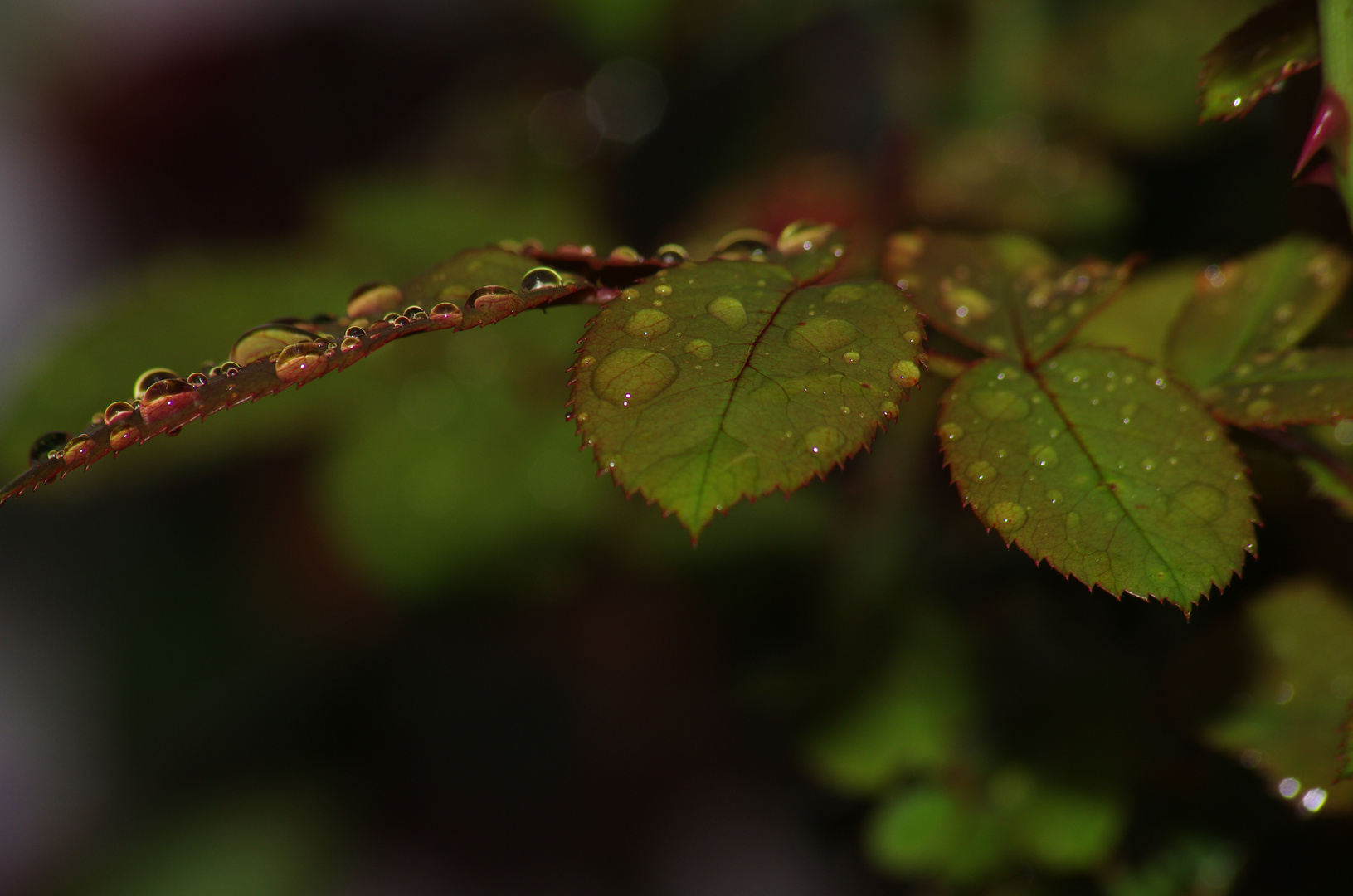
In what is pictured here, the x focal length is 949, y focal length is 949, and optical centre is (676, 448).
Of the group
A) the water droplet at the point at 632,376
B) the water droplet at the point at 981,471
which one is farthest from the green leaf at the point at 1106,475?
the water droplet at the point at 632,376

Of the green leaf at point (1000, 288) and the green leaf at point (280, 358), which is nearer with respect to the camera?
the green leaf at point (280, 358)

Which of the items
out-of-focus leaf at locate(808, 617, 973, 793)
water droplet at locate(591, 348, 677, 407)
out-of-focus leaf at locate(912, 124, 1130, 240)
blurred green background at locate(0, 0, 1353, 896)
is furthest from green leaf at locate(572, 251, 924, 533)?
out-of-focus leaf at locate(912, 124, 1130, 240)

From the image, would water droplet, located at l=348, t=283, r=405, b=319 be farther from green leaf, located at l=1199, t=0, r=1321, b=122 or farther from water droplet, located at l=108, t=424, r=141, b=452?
green leaf, located at l=1199, t=0, r=1321, b=122

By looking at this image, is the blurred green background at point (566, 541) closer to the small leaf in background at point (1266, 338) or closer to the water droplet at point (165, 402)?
the small leaf in background at point (1266, 338)

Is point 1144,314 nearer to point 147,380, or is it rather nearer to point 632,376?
point 632,376

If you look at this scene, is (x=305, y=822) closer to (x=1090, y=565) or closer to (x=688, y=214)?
(x=688, y=214)

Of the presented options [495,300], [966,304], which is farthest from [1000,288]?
[495,300]
